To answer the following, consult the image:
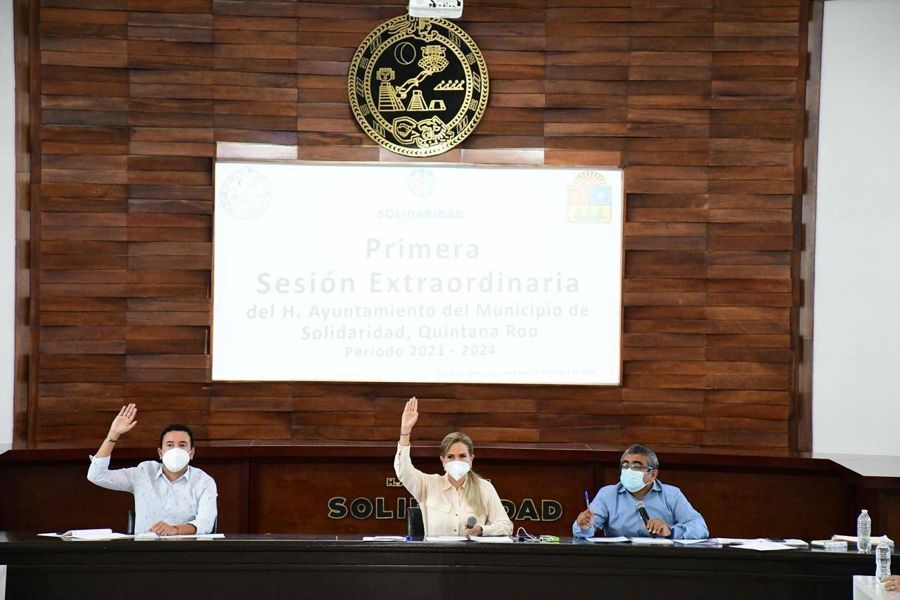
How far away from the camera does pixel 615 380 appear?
6.23m

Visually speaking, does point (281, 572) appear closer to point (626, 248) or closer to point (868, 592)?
point (868, 592)

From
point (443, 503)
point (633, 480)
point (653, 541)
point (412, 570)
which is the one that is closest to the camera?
point (412, 570)

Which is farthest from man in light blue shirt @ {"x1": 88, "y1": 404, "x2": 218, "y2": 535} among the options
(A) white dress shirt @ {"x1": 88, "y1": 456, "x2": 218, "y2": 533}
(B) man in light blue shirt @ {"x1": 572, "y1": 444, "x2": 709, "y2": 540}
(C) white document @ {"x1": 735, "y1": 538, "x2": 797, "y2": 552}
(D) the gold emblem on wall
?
(D) the gold emblem on wall

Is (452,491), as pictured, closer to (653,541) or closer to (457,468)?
(457,468)

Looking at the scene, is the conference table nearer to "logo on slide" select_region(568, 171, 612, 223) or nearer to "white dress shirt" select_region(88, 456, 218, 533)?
"white dress shirt" select_region(88, 456, 218, 533)

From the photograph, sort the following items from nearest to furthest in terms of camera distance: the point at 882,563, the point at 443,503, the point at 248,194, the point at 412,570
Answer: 1. the point at 882,563
2. the point at 412,570
3. the point at 443,503
4. the point at 248,194

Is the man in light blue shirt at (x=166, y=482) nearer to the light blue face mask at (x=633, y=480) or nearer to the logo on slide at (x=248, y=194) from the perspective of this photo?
the light blue face mask at (x=633, y=480)

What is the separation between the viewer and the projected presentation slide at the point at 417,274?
20.2 feet

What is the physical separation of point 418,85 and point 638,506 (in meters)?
2.96

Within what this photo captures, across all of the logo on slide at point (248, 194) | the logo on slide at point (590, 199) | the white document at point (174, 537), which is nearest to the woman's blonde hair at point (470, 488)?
the white document at point (174, 537)

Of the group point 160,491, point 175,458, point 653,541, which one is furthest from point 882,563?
point 160,491

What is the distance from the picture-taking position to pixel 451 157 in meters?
6.20

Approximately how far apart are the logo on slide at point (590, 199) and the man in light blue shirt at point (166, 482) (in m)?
2.77

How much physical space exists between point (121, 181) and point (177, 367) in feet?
3.72
